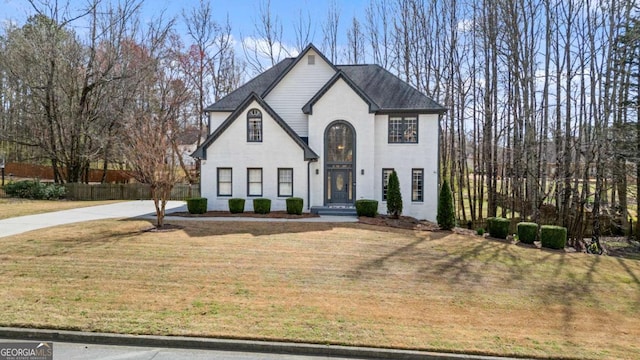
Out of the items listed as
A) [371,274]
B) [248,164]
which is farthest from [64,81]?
[371,274]

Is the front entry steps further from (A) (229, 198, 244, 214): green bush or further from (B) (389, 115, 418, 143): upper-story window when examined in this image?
(B) (389, 115, 418, 143): upper-story window

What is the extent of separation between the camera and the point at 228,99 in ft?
73.0

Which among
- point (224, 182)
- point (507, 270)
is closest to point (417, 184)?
point (507, 270)

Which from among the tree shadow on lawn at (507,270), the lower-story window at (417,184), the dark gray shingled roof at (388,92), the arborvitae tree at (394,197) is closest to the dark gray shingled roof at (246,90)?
the dark gray shingled roof at (388,92)

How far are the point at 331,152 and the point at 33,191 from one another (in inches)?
874

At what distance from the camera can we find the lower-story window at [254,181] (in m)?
19.7

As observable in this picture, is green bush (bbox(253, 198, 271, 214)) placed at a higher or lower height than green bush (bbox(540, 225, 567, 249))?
higher

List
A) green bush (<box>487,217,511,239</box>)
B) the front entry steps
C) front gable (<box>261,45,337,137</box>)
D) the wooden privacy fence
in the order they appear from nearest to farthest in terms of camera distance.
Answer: green bush (<box>487,217,511,239</box>) < the front entry steps < front gable (<box>261,45,337,137</box>) < the wooden privacy fence

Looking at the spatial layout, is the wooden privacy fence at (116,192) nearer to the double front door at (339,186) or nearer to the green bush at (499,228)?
the double front door at (339,186)

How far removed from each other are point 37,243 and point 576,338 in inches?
581

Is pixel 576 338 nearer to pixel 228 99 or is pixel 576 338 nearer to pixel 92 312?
pixel 92 312

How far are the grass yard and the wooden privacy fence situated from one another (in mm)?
14957

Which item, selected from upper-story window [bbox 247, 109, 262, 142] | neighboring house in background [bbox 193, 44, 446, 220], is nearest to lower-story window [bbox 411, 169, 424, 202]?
neighboring house in background [bbox 193, 44, 446, 220]

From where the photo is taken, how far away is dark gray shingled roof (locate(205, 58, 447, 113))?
20.0 metres
